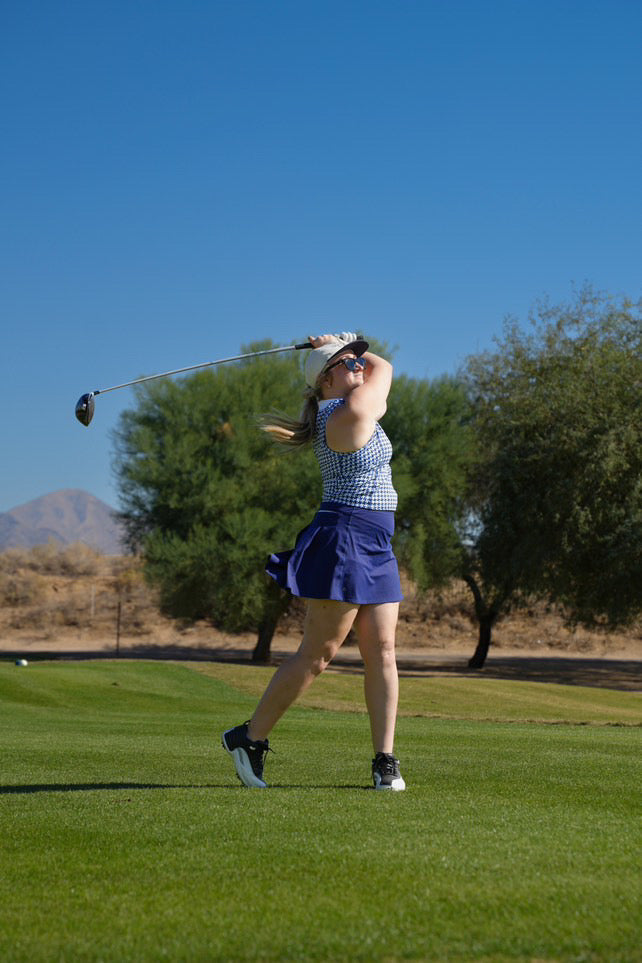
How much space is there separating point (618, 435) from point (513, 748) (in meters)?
21.9

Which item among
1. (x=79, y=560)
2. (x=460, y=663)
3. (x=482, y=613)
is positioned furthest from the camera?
(x=79, y=560)

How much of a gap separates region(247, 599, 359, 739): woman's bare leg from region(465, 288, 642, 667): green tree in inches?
947

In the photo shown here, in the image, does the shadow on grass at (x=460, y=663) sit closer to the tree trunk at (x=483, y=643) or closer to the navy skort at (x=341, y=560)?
the tree trunk at (x=483, y=643)

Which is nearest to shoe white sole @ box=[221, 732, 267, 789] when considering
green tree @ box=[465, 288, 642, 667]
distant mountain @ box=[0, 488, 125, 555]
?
green tree @ box=[465, 288, 642, 667]

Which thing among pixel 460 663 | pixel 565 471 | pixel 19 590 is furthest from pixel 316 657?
pixel 19 590

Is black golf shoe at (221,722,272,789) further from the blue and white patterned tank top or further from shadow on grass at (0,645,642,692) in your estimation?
shadow on grass at (0,645,642,692)

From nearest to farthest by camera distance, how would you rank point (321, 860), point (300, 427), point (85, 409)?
point (321, 860) < point (300, 427) < point (85, 409)

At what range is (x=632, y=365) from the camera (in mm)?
30000

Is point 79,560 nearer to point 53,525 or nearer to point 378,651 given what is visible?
point 378,651

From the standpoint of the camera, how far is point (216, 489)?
3105 cm

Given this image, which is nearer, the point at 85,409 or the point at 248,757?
the point at 248,757

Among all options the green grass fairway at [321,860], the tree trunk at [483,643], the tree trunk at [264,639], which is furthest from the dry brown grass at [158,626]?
the green grass fairway at [321,860]

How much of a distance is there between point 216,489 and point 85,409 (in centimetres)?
2386

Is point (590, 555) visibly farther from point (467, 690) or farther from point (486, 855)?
point (486, 855)
